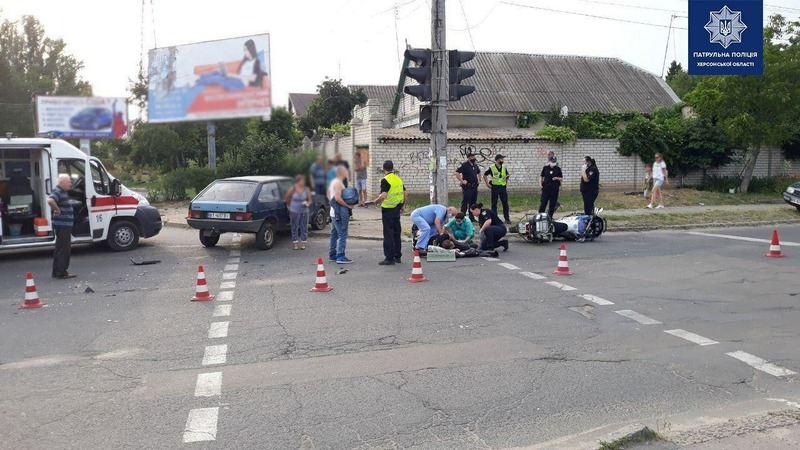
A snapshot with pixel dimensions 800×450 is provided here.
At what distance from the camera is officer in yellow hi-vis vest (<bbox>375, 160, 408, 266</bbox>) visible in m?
12.4

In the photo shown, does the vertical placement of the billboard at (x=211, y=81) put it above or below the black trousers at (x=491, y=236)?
above

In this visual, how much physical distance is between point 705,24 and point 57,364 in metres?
15.6

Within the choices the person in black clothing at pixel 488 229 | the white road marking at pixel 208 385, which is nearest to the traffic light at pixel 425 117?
the person in black clothing at pixel 488 229

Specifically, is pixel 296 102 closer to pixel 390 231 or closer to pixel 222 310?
pixel 222 310

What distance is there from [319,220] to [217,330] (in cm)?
887

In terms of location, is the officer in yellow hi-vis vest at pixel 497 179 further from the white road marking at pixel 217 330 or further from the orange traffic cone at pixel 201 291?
the white road marking at pixel 217 330

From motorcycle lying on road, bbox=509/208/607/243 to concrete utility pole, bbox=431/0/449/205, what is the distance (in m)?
2.05

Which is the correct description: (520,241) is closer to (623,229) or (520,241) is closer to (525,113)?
(623,229)

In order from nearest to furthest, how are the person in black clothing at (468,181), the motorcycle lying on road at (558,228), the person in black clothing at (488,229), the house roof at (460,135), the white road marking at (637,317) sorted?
the white road marking at (637,317) → the person in black clothing at (488,229) → the motorcycle lying on road at (558,228) → the person in black clothing at (468,181) → the house roof at (460,135)

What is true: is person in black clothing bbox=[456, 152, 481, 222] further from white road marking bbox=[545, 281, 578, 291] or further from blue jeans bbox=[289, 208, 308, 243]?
white road marking bbox=[545, 281, 578, 291]

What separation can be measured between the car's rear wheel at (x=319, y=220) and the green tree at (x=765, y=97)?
15179mm

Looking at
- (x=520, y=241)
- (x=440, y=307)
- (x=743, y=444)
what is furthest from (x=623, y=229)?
(x=743, y=444)

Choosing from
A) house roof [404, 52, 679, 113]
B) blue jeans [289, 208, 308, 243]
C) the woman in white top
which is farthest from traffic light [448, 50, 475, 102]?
house roof [404, 52, 679, 113]

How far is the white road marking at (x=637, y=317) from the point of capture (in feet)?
27.2
